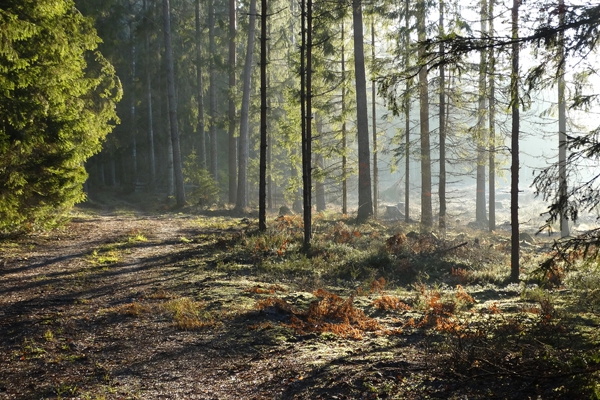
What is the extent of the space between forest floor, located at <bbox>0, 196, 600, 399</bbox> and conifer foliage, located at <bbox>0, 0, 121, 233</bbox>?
5.69ft

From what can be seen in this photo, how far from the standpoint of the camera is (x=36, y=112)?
8844 millimetres

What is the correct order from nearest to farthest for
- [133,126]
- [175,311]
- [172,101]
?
[175,311] → [172,101] → [133,126]

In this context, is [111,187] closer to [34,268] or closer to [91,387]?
[34,268]

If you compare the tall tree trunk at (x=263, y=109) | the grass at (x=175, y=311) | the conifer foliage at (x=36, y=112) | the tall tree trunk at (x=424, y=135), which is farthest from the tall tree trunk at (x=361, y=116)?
the grass at (x=175, y=311)

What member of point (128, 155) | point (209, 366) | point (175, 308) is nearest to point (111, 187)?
point (128, 155)

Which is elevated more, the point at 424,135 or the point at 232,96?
the point at 232,96

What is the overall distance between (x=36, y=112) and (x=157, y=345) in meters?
5.60

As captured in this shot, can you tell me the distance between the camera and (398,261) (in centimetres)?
1277

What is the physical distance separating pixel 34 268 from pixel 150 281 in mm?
2769

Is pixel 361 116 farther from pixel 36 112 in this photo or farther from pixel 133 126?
pixel 133 126

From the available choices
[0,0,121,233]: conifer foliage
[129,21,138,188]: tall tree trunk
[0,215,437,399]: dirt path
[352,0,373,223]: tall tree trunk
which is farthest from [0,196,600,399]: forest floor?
[129,21,138,188]: tall tree trunk

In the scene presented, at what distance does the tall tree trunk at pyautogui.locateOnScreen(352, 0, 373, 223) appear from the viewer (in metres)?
19.6

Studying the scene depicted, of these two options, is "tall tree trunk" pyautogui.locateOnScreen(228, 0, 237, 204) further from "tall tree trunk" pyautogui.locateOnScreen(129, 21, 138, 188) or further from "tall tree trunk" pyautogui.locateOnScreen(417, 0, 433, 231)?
"tall tree trunk" pyautogui.locateOnScreen(129, 21, 138, 188)

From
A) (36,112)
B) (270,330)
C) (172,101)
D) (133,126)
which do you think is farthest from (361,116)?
(133,126)
